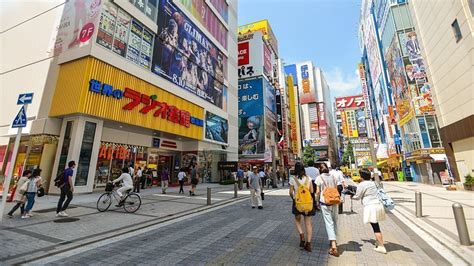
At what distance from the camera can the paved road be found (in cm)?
422

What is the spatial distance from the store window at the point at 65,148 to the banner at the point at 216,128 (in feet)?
44.3

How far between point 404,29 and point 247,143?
1156 inches

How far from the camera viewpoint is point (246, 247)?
4.93 m

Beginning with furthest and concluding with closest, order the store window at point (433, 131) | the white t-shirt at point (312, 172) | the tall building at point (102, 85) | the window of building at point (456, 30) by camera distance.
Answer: the store window at point (433, 131) < the window of building at point (456, 30) < the tall building at point (102, 85) < the white t-shirt at point (312, 172)

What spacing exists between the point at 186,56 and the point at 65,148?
1400 cm

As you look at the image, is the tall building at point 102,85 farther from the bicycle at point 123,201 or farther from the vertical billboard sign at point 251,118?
the vertical billboard sign at point 251,118

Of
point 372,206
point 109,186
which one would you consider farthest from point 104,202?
point 372,206

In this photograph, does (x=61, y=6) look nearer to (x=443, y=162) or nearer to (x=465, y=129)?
(x=465, y=129)

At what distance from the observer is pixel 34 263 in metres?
4.17

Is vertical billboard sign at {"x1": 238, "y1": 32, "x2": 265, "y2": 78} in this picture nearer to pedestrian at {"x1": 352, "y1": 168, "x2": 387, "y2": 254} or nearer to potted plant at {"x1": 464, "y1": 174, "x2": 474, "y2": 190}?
potted plant at {"x1": 464, "y1": 174, "x2": 474, "y2": 190}

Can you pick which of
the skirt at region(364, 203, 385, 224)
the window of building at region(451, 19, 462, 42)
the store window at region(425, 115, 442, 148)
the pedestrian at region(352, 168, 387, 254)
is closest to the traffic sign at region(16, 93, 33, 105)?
the pedestrian at region(352, 168, 387, 254)

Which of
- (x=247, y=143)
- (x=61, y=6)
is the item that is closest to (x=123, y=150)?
(x=61, y=6)

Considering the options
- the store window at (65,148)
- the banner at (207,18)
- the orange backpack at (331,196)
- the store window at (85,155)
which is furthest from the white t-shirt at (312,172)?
the banner at (207,18)

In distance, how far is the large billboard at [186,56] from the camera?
65.1 ft
